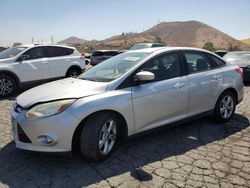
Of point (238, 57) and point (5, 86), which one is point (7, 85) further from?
point (238, 57)

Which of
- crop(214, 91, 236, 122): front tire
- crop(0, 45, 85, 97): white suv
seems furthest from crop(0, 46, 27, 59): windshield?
crop(214, 91, 236, 122): front tire

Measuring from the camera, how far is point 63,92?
3871mm

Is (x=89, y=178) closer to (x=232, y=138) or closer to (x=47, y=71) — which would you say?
(x=232, y=138)

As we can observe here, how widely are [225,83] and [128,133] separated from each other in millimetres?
2488

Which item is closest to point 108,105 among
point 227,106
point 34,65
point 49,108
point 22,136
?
point 49,108

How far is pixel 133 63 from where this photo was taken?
175 inches

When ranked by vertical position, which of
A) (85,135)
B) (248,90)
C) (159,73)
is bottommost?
(248,90)

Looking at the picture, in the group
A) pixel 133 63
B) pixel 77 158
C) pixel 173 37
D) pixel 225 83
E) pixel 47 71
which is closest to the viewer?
pixel 77 158

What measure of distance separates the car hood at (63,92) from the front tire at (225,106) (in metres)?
2.61

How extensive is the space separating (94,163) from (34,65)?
20.1ft

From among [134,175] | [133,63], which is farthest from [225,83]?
[134,175]

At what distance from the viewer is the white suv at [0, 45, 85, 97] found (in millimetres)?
8562

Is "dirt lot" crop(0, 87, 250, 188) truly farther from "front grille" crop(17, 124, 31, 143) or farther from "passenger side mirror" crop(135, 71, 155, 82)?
"passenger side mirror" crop(135, 71, 155, 82)

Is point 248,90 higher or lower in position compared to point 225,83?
lower
